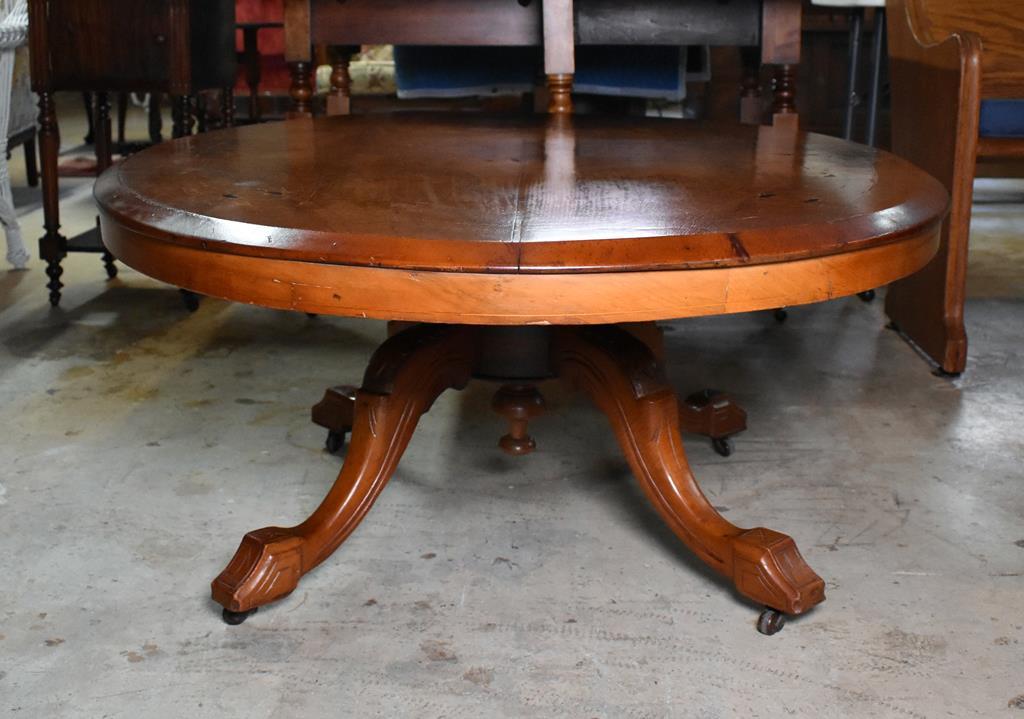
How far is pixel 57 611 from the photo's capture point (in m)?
1.46

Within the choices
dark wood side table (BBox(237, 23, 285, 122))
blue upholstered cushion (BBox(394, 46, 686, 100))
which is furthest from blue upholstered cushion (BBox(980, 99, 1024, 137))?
dark wood side table (BBox(237, 23, 285, 122))

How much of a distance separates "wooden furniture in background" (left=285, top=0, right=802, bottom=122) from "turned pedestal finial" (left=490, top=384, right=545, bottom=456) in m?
0.97

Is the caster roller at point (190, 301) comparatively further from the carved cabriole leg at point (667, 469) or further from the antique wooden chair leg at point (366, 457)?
the carved cabriole leg at point (667, 469)

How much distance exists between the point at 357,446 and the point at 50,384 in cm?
106

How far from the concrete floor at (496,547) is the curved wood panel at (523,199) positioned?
0.49 metres

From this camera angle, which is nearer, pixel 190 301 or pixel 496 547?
pixel 496 547

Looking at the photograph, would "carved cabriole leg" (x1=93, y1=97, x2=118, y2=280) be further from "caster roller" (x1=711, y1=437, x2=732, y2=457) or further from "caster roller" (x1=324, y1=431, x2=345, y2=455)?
"caster roller" (x1=711, y1=437, x2=732, y2=457)

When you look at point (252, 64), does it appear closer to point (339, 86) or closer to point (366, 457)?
point (339, 86)

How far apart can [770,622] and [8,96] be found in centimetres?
265

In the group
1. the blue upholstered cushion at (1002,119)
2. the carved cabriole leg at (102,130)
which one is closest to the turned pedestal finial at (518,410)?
the blue upholstered cushion at (1002,119)

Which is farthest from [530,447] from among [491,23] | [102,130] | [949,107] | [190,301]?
[102,130]

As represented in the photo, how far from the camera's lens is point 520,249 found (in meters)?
1.08

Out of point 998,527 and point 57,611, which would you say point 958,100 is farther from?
point 57,611

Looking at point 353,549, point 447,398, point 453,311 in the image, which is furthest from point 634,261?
point 447,398
